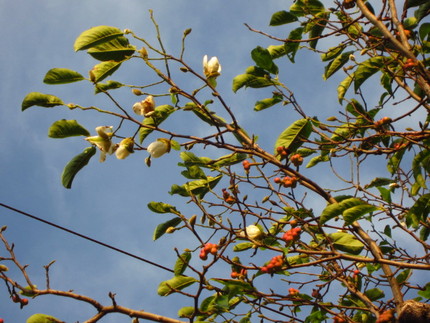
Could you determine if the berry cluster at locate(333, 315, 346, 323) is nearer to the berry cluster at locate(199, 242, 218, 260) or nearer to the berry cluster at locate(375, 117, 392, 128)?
the berry cluster at locate(199, 242, 218, 260)

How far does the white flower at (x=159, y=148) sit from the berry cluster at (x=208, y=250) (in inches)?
18.4

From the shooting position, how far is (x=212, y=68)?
200 cm

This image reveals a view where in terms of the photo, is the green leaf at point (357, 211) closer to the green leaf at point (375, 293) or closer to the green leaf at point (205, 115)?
the green leaf at point (205, 115)

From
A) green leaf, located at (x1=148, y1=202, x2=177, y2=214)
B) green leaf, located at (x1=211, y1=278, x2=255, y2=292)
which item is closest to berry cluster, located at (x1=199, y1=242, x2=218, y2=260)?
green leaf, located at (x1=211, y1=278, x2=255, y2=292)

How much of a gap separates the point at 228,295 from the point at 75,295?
24.4 inches

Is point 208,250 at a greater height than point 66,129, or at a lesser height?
lesser

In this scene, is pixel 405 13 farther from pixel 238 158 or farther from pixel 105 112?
pixel 105 112

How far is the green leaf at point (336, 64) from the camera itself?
278 cm

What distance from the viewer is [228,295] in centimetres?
177

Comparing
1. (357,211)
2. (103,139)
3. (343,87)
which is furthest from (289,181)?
(343,87)

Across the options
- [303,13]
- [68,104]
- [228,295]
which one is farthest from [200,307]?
[303,13]

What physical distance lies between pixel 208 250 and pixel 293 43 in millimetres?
1421

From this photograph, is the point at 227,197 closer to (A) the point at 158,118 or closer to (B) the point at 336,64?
(A) the point at 158,118

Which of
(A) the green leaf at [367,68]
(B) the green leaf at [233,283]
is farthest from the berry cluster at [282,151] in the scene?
(A) the green leaf at [367,68]
